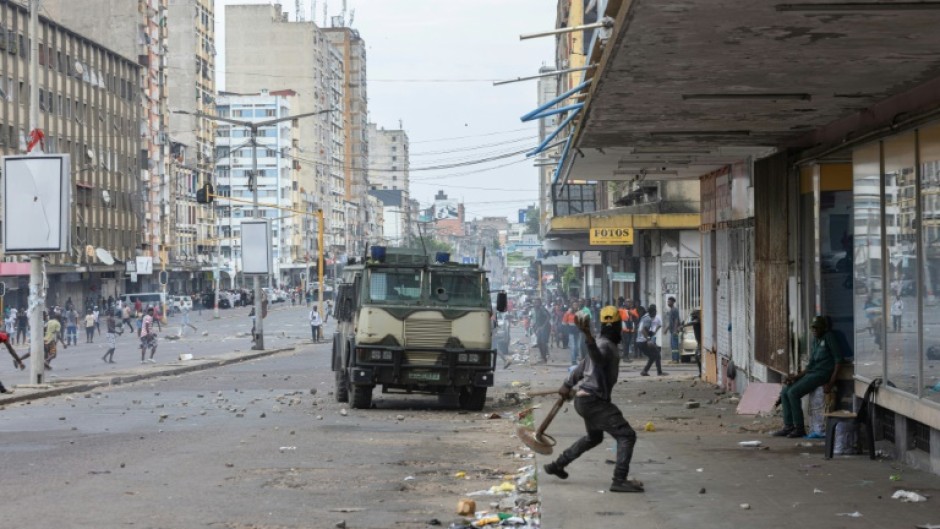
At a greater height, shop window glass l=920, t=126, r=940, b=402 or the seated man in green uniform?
shop window glass l=920, t=126, r=940, b=402

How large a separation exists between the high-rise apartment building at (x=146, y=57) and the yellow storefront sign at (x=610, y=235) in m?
69.5

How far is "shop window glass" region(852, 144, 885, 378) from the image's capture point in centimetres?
1481

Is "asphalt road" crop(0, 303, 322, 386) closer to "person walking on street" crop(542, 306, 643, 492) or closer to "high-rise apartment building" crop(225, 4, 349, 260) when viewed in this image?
"person walking on street" crop(542, 306, 643, 492)

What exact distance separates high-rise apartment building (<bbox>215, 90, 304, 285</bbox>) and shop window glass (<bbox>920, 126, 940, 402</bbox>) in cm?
13724

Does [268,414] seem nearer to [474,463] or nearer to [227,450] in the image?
[227,450]

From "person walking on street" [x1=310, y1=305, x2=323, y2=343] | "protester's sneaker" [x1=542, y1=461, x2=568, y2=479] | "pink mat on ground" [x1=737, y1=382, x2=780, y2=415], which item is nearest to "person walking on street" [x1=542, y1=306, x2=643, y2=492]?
"protester's sneaker" [x1=542, y1=461, x2=568, y2=479]

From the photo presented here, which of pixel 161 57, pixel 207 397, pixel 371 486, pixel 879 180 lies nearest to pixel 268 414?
pixel 207 397

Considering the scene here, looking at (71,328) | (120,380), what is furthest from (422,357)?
(71,328)

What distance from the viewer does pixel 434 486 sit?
13.4 meters

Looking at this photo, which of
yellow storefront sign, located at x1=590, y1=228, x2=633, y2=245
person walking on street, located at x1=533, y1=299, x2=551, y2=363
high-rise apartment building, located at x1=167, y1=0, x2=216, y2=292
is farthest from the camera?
high-rise apartment building, located at x1=167, y1=0, x2=216, y2=292

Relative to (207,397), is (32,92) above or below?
above

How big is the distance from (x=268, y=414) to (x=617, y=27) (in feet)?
42.3

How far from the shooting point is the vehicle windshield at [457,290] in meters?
23.6

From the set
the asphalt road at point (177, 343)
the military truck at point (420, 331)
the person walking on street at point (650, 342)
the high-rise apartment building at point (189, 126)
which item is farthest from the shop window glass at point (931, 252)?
the high-rise apartment building at point (189, 126)
